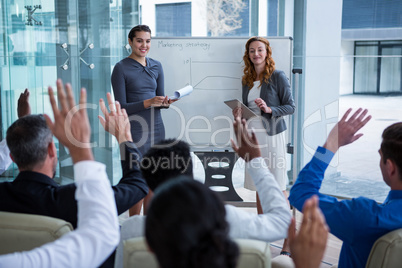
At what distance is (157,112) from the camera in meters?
3.28

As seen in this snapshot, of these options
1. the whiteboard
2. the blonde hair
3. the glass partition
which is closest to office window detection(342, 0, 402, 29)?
the whiteboard

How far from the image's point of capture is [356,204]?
1410mm

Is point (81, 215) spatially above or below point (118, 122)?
below

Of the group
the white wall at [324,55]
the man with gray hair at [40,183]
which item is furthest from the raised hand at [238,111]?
the man with gray hair at [40,183]

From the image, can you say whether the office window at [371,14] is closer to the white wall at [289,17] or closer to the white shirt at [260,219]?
the white wall at [289,17]

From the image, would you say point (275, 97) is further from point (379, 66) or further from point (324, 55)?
point (379, 66)

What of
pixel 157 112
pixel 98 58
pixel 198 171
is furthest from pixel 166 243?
pixel 198 171

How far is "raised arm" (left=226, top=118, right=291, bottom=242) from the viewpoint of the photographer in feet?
4.15

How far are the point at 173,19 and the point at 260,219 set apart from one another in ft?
14.3

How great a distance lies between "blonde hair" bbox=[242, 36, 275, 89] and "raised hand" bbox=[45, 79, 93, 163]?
230 centimetres

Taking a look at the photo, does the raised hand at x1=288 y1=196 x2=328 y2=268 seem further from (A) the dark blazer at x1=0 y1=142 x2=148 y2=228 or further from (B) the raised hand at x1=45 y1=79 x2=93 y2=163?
(A) the dark blazer at x1=0 y1=142 x2=148 y2=228

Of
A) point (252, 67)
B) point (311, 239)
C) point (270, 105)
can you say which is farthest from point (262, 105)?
point (311, 239)

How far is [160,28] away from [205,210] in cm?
481

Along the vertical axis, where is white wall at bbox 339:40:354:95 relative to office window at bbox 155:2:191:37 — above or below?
below
